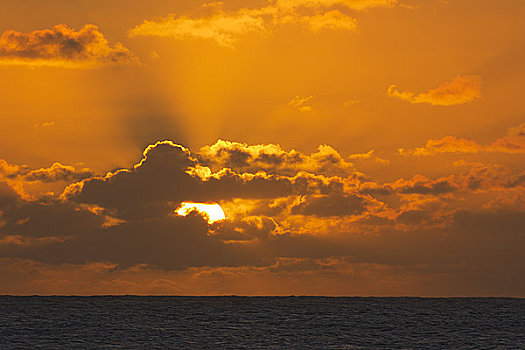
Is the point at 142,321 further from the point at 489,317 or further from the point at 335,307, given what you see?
the point at 489,317

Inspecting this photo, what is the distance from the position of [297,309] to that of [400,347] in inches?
2175

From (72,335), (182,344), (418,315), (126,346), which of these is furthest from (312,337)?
(418,315)

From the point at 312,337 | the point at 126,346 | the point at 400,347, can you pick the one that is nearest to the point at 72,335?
the point at 126,346

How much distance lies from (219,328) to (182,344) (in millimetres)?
20315

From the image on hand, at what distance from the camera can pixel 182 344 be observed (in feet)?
276

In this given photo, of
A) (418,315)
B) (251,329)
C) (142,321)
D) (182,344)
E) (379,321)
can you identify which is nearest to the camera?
(182,344)

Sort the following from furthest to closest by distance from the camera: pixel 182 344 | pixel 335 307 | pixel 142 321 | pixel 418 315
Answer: pixel 335 307 → pixel 418 315 → pixel 142 321 → pixel 182 344

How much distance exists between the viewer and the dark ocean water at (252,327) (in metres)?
85.3

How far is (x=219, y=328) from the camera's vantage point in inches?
4092

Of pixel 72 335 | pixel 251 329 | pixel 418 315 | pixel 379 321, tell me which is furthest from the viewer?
pixel 418 315

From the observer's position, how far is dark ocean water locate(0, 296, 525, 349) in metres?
85.3

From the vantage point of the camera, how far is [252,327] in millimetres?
104438

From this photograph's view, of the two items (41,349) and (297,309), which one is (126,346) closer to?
(41,349)

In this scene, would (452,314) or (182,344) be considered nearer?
→ (182,344)
